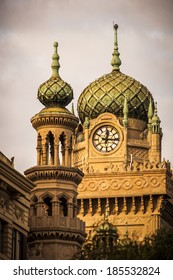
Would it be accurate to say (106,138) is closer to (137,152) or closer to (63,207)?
(137,152)

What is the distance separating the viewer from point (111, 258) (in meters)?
68.4

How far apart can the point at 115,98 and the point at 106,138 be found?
313 cm

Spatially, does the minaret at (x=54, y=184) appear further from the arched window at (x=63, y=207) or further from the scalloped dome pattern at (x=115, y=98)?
the scalloped dome pattern at (x=115, y=98)

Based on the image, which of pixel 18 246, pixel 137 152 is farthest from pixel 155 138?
pixel 18 246

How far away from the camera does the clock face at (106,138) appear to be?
121 m

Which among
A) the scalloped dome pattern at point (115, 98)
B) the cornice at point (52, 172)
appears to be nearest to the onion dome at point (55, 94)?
the cornice at point (52, 172)

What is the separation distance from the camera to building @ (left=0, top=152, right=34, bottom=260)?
7794cm

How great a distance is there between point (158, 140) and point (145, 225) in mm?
7821

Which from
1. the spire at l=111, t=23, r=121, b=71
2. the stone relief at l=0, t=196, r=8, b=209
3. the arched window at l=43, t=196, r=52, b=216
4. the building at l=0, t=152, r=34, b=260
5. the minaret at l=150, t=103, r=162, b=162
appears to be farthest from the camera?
the spire at l=111, t=23, r=121, b=71

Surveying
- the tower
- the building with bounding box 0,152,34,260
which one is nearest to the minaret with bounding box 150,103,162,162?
the tower

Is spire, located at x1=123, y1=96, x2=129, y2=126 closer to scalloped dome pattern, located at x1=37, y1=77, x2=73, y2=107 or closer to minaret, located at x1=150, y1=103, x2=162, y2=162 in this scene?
minaret, located at x1=150, y1=103, x2=162, y2=162

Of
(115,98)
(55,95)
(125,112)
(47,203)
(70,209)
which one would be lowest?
(70,209)

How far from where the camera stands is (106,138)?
121m

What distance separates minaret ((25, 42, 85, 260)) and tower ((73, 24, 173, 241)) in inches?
626
